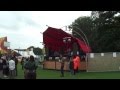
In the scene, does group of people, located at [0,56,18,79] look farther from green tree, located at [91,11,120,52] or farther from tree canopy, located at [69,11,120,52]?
green tree, located at [91,11,120,52]

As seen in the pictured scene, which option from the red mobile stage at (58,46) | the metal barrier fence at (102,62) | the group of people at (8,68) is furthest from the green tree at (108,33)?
the group of people at (8,68)

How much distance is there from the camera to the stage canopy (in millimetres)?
35719

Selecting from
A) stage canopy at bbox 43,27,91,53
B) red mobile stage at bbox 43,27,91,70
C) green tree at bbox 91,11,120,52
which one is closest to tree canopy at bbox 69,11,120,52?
green tree at bbox 91,11,120,52

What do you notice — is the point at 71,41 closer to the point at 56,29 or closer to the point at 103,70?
the point at 56,29

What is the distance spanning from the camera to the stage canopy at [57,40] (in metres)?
35.7

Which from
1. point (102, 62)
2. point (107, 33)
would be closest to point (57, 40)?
point (102, 62)

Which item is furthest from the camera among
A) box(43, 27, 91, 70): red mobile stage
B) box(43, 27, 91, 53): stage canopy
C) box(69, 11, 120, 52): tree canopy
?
box(69, 11, 120, 52): tree canopy

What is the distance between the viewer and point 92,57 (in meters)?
32.6

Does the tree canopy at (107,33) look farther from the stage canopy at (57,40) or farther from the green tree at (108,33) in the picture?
the stage canopy at (57,40)

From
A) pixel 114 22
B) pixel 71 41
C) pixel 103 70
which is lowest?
pixel 103 70

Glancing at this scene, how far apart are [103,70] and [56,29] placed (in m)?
6.61

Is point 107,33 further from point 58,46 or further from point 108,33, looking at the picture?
point 58,46
